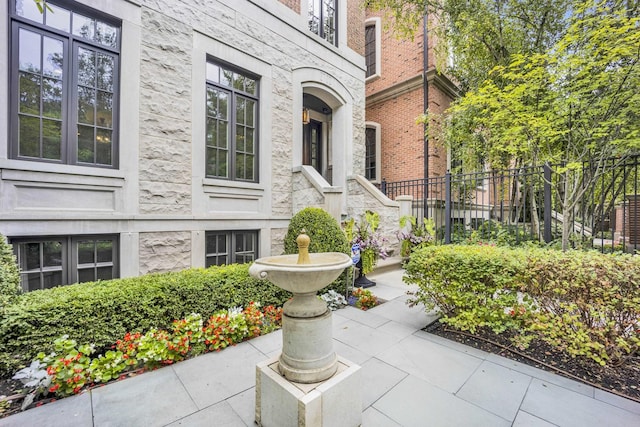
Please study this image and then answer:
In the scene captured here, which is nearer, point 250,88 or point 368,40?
point 250,88

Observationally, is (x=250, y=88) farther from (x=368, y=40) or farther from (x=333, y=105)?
(x=368, y=40)

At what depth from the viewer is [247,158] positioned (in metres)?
5.64

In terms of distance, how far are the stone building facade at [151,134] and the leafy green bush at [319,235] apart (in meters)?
0.93

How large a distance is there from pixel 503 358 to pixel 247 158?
5.13 meters

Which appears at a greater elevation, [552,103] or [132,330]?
[552,103]

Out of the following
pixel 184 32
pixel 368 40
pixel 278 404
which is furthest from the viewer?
pixel 368 40

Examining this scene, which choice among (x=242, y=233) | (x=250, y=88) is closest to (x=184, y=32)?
(x=250, y=88)

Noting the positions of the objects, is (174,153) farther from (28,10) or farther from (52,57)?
(28,10)

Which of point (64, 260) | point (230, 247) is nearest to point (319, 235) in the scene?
point (230, 247)

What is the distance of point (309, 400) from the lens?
1.66m

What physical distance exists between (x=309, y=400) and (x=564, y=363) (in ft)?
9.09

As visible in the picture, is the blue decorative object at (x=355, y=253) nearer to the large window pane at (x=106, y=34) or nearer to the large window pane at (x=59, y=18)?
the large window pane at (x=106, y=34)

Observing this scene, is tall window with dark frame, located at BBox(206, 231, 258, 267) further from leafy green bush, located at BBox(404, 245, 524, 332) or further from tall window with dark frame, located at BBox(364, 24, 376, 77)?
tall window with dark frame, located at BBox(364, 24, 376, 77)

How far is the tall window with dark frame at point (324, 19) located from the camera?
706 cm
